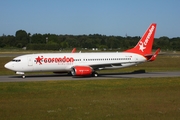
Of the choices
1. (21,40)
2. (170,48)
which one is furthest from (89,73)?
(21,40)

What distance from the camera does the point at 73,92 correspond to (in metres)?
25.0

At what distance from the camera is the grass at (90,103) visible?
16.3 m

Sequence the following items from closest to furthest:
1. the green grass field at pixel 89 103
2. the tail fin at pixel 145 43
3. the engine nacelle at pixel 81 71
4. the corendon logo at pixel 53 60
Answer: the green grass field at pixel 89 103 → the engine nacelle at pixel 81 71 → the corendon logo at pixel 53 60 → the tail fin at pixel 145 43

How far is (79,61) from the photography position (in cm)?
4066

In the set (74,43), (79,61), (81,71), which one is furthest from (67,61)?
(74,43)

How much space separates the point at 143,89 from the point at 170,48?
388 ft

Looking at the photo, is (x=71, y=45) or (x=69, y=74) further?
(x=71, y=45)

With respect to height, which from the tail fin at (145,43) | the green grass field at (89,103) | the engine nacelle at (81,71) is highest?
the tail fin at (145,43)

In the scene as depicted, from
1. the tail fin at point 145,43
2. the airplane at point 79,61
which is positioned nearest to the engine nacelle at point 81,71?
the airplane at point 79,61

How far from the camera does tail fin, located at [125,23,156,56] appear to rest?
1759 inches

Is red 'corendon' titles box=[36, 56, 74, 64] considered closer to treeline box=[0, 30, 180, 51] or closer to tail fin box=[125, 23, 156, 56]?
tail fin box=[125, 23, 156, 56]

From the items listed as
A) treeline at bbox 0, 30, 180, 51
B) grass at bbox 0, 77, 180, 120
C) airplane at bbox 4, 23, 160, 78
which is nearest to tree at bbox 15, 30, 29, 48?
treeline at bbox 0, 30, 180, 51

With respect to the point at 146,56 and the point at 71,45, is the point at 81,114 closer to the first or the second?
the point at 146,56

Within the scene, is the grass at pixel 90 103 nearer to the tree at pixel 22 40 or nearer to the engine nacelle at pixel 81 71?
the engine nacelle at pixel 81 71
